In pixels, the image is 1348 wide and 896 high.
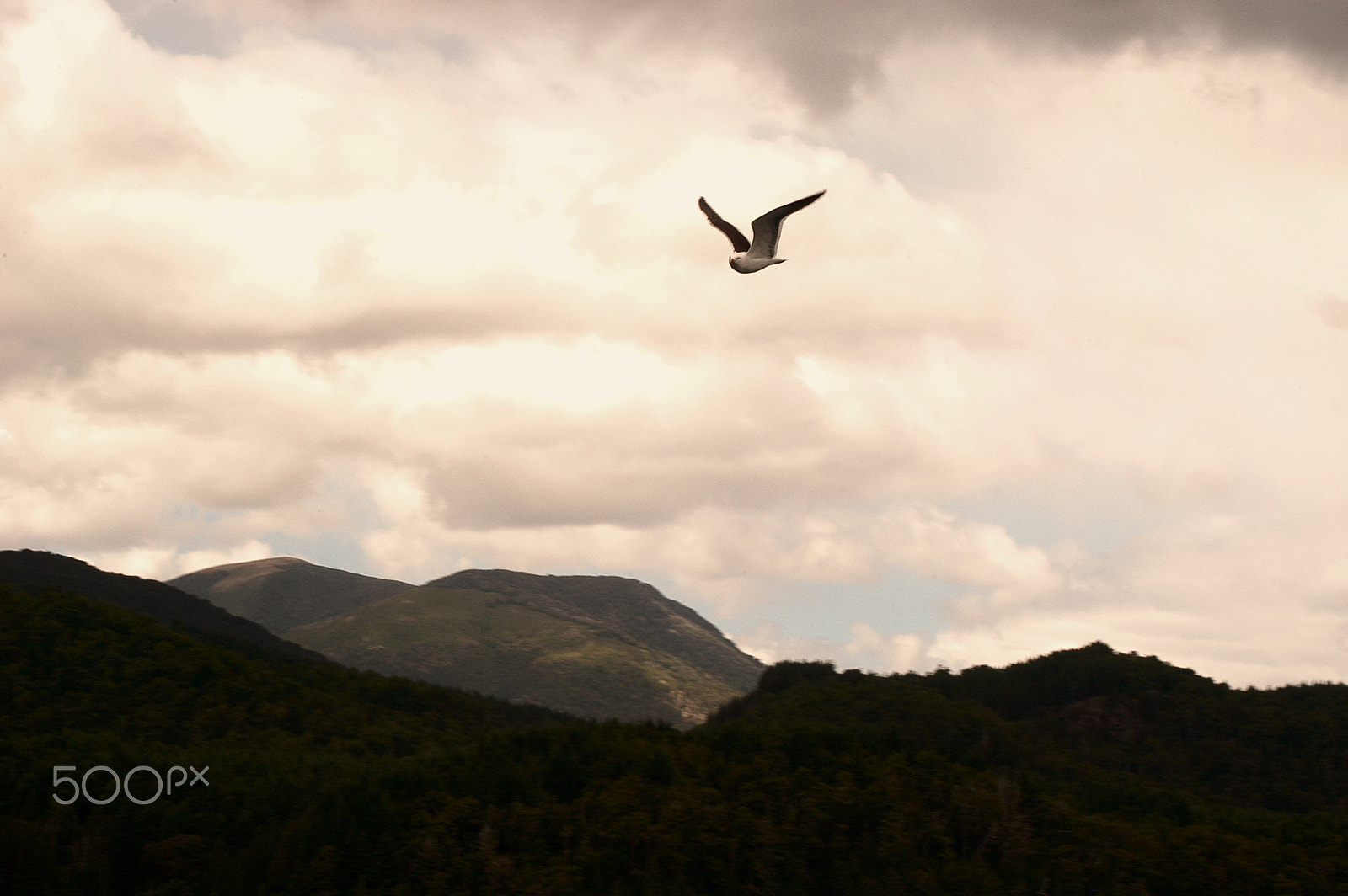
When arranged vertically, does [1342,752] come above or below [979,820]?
above

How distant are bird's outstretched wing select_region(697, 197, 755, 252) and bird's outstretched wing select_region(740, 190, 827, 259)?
8cm

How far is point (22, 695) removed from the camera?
1809 inches

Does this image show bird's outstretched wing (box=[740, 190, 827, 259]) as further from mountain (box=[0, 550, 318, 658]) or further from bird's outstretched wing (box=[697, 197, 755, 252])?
mountain (box=[0, 550, 318, 658])

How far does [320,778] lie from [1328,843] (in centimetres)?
2827

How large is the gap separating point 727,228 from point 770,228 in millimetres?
1539

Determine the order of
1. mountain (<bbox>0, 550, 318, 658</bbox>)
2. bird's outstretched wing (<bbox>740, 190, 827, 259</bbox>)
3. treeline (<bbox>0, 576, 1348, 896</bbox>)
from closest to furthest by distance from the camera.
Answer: bird's outstretched wing (<bbox>740, 190, 827, 259</bbox>)
treeline (<bbox>0, 576, 1348, 896</bbox>)
mountain (<bbox>0, 550, 318, 658</bbox>)

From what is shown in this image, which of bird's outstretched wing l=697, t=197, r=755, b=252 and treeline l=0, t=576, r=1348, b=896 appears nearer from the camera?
bird's outstretched wing l=697, t=197, r=755, b=252

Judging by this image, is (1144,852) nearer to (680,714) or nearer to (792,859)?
(792,859)

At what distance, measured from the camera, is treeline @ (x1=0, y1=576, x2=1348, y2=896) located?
28719 millimetres

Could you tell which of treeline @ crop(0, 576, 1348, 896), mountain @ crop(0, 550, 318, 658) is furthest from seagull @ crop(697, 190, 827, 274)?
mountain @ crop(0, 550, 318, 658)

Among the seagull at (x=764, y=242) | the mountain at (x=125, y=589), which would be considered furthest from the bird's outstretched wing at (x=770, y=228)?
the mountain at (x=125, y=589)

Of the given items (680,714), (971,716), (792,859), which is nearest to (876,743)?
(792,859)

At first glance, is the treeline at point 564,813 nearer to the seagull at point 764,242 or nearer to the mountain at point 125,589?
the seagull at point 764,242

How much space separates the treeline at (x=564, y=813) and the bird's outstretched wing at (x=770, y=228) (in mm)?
15119
